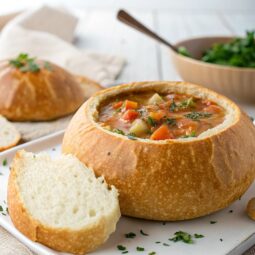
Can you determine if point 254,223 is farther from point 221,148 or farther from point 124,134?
point 124,134

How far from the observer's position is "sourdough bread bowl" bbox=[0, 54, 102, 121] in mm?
4266

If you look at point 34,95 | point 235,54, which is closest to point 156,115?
point 34,95

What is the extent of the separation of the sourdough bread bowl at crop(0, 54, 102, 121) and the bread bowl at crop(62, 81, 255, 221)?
159 cm

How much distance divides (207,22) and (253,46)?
2.40 meters

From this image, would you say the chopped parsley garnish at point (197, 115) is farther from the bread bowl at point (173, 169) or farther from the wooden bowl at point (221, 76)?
the wooden bowl at point (221, 76)

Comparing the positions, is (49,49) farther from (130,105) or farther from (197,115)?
(197,115)

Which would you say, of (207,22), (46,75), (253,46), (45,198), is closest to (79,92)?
(46,75)

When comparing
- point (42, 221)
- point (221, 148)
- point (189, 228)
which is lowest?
point (189, 228)

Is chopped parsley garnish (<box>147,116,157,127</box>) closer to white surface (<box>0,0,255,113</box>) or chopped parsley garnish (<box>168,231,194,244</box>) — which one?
chopped parsley garnish (<box>168,231,194,244</box>)

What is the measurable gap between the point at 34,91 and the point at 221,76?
1572 mm

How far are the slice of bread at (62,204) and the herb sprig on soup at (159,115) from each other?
1.11 feet

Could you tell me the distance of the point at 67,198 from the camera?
256 centimetres

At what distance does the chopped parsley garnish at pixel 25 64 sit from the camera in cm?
440

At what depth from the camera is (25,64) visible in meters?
4.47
